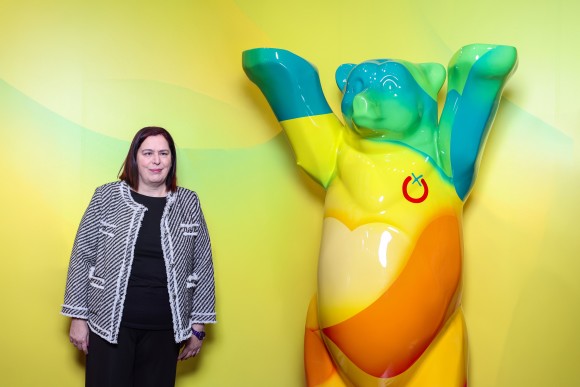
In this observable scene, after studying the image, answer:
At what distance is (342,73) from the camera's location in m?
2.63

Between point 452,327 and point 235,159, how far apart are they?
103 centimetres

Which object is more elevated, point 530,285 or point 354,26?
point 354,26

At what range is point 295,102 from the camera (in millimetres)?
2557

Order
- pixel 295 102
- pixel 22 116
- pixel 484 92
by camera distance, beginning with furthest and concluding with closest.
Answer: pixel 22 116
pixel 295 102
pixel 484 92

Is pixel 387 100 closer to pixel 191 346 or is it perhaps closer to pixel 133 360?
pixel 191 346

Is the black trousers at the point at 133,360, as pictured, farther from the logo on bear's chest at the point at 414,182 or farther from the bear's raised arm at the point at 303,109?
the logo on bear's chest at the point at 414,182

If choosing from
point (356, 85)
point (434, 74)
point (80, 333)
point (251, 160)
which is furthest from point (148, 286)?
point (434, 74)

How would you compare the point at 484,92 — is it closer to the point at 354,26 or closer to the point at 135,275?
the point at 354,26

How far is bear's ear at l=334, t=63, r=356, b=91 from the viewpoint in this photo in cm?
262

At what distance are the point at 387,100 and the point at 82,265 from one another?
1103 millimetres

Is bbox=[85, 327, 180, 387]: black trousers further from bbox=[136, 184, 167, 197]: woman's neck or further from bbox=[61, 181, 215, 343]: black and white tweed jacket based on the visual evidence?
bbox=[136, 184, 167, 197]: woman's neck

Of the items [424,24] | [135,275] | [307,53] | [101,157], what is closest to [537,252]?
[424,24]

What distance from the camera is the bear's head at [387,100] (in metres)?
2.33

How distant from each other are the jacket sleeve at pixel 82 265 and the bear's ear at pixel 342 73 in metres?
0.91
